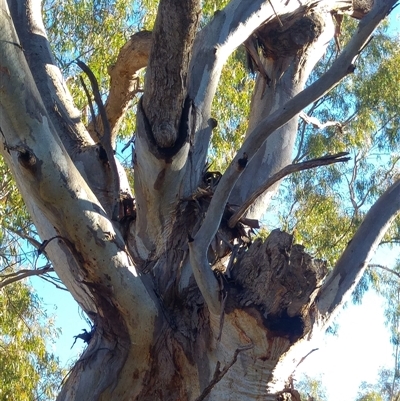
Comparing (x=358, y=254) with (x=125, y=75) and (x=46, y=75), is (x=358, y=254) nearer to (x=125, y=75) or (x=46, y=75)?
(x=46, y=75)

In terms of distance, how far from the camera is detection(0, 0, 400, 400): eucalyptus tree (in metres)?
2.26

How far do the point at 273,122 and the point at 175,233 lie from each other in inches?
34.3

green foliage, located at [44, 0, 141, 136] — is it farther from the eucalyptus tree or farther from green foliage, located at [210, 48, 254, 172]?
the eucalyptus tree

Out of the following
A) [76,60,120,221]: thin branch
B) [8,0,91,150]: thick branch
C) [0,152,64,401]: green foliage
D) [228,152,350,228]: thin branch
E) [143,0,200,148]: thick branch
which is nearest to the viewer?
[228,152,350,228]: thin branch

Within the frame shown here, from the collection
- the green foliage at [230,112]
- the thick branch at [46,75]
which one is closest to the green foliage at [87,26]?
the green foliage at [230,112]

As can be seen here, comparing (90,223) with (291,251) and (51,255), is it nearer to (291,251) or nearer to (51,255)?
(51,255)

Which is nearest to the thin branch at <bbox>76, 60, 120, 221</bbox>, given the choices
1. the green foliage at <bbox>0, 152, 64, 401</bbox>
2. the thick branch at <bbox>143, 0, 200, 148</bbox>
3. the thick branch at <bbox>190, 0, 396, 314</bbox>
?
the thick branch at <bbox>143, 0, 200, 148</bbox>

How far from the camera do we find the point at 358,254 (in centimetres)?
268

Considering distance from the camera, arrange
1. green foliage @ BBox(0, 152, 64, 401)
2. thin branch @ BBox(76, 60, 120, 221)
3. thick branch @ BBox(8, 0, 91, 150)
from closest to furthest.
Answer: thin branch @ BBox(76, 60, 120, 221)
thick branch @ BBox(8, 0, 91, 150)
green foliage @ BBox(0, 152, 64, 401)

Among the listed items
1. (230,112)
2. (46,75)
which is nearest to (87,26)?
(230,112)

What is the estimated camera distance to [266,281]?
2.34 m

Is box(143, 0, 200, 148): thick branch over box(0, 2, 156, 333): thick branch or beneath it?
over

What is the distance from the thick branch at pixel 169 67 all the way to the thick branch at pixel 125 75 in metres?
1.05

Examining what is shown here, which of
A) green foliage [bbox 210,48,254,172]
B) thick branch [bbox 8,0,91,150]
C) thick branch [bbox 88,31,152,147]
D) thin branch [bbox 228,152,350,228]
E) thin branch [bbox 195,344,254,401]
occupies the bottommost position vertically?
thin branch [bbox 195,344,254,401]
